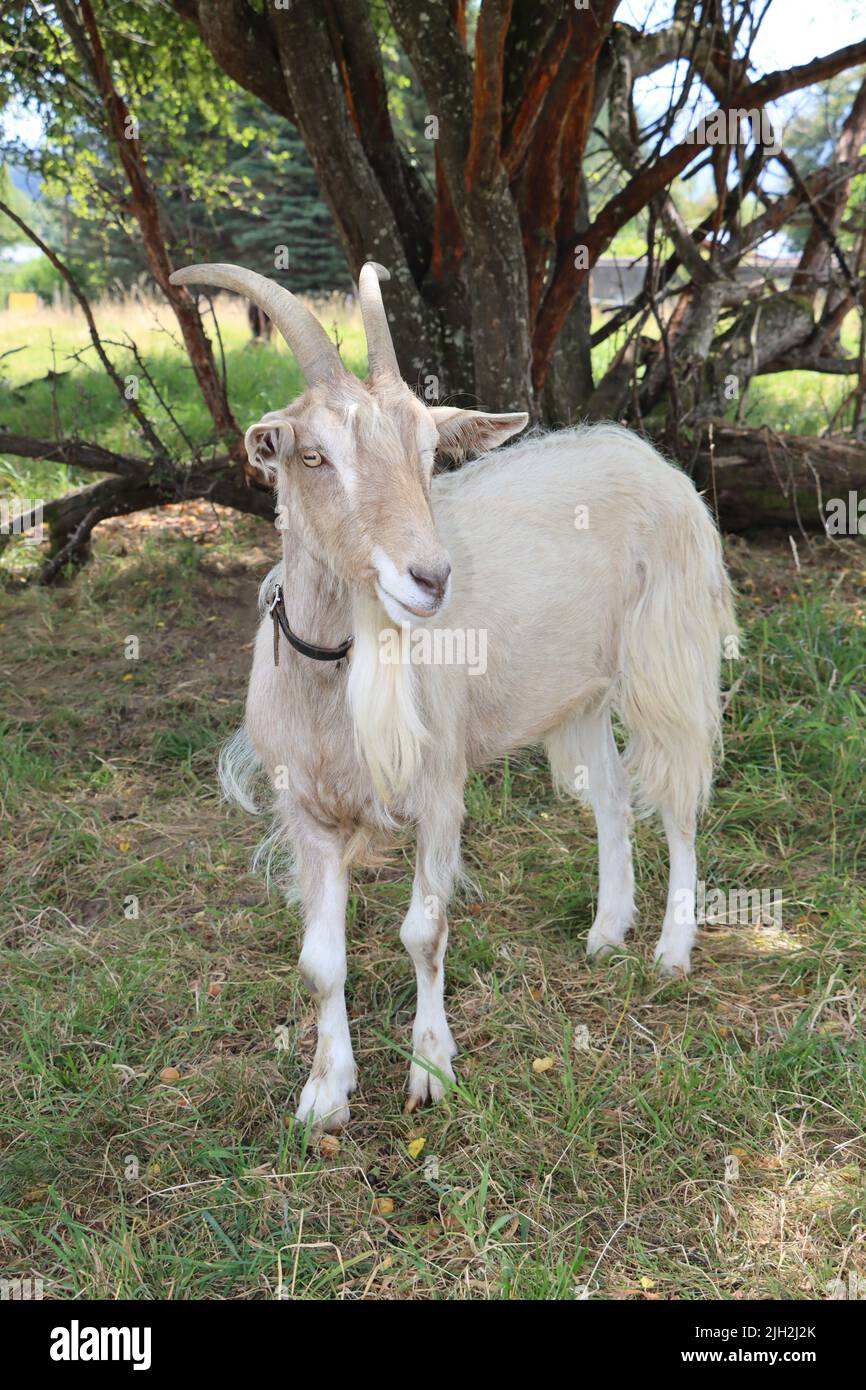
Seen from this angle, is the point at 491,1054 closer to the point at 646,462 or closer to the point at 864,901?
the point at 864,901

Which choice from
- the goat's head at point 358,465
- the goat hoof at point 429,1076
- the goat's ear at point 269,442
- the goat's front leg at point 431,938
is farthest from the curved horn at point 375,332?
the goat hoof at point 429,1076

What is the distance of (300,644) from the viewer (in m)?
2.82

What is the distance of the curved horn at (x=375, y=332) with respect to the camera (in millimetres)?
2686

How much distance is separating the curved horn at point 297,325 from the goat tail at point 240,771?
1.41 meters

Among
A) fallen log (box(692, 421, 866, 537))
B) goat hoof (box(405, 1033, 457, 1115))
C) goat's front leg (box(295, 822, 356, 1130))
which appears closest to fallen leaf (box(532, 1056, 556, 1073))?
goat hoof (box(405, 1033, 457, 1115))

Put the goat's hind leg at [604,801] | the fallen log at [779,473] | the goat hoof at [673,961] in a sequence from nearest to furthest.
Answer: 1. the goat hoof at [673,961]
2. the goat's hind leg at [604,801]
3. the fallen log at [779,473]

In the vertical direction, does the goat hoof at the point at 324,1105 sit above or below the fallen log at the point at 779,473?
below

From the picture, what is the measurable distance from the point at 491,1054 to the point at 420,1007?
0.89ft

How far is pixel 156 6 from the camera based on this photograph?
6445mm

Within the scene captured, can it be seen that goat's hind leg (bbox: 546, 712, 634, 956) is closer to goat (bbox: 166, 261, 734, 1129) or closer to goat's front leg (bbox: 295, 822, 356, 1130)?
goat (bbox: 166, 261, 734, 1129)

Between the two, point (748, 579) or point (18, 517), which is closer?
point (748, 579)

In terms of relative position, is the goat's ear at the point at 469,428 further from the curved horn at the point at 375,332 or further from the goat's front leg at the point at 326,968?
the goat's front leg at the point at 326,968

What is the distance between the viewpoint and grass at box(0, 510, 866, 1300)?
254 centimetres
